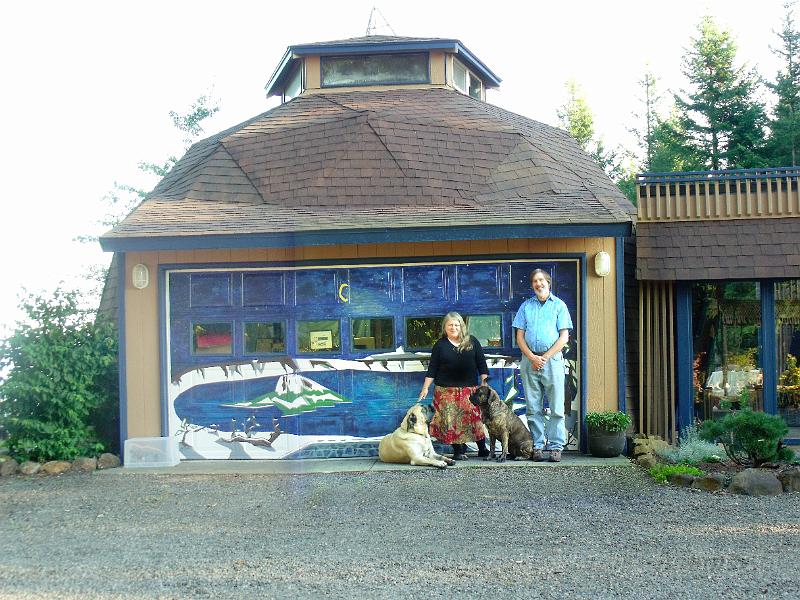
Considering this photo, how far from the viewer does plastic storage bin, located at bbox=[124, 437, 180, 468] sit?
10695 mm

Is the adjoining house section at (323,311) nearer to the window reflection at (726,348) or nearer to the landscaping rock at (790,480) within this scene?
the window reflection at (726,348)

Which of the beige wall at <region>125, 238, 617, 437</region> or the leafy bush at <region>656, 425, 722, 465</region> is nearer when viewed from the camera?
the leafy bush at <region>656, 425, 722, 465</region>

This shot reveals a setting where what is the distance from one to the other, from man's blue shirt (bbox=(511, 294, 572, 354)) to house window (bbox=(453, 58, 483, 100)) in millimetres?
5724

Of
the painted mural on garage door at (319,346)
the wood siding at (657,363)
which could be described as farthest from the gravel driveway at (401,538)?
the wood siding at (657,363)

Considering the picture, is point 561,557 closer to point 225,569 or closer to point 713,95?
point 225,569

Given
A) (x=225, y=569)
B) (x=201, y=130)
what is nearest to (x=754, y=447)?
(x=225, y=569)

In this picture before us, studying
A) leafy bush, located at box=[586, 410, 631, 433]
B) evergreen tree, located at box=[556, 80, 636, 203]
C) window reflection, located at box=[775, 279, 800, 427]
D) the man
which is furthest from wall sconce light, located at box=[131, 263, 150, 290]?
evergreen tree, located at box=[556, 80, 636, 203]

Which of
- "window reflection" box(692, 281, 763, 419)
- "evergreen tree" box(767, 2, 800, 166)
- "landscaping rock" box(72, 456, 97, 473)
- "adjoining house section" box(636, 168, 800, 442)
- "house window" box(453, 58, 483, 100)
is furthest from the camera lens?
"evergreen tree" box(767, 2, 800, 166)

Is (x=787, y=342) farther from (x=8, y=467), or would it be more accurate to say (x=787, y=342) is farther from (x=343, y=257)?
(x=8, y=467)

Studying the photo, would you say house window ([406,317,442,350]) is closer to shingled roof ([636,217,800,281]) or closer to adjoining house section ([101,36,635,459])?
adjoining house section ([101,36,635,459])

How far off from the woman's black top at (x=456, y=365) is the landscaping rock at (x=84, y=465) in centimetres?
381

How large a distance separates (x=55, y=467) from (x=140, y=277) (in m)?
2.21

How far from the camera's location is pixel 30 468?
1049 cm

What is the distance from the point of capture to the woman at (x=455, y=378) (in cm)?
995
